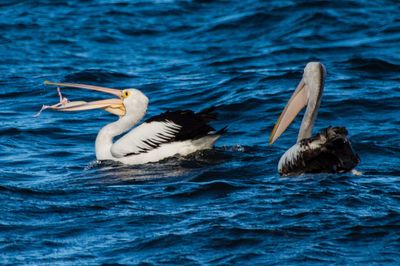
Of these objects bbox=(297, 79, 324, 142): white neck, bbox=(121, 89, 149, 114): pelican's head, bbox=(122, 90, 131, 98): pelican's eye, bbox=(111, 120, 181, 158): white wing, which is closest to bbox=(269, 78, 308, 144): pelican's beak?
bbox=(297, 79, 324, 142): white neck

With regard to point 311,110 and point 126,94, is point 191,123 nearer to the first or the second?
point 126,94

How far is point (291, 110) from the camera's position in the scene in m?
9.03

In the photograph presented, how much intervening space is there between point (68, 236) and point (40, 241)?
20 centimetres

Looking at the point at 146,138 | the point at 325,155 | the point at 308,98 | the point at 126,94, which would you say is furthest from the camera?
the point at 126,94

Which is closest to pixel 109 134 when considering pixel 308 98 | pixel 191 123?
pixel 191 123

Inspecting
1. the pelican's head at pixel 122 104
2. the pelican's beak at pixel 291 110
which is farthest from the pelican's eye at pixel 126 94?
the pelican's beak at pixel 291 110

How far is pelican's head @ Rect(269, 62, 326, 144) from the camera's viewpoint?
8.81m

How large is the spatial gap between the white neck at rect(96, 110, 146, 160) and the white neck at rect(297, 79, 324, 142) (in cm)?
205

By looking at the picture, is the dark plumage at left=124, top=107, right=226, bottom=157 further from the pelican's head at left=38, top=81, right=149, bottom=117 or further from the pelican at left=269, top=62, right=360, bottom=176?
the pelican at left=269, top=62, right=360, bottom=176

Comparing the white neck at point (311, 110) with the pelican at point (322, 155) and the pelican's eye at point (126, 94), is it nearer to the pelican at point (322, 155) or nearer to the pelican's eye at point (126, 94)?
the pelican at point (322, 155)

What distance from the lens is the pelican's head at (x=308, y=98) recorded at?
8.81 metres

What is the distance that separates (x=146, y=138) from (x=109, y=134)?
0.61m

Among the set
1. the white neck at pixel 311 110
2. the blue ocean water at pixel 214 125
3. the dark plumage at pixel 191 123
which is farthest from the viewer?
the dark plumage at pixel 191 123

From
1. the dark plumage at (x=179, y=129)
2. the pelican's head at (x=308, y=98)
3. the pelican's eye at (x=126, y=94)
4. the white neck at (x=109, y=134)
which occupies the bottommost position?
the white neck at (x=109, y=134)
